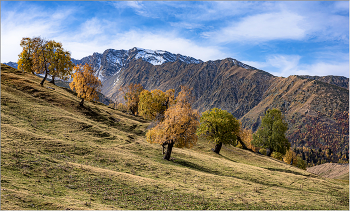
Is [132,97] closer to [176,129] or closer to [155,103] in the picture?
[155,103]

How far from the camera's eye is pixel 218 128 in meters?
64.4

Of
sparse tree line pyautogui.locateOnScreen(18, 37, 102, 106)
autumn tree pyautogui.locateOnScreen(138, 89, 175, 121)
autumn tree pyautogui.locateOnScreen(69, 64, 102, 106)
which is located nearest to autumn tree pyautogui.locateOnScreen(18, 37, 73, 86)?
sparse tree line pyautogui.locateOnScreen(18, 37, 102, 106)

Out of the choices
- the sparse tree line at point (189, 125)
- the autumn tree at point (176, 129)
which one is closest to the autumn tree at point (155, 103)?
the sparse tree line at point (189, 125)

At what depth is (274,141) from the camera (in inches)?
3282

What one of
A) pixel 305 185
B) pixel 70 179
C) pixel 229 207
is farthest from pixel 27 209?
pixel 305 185

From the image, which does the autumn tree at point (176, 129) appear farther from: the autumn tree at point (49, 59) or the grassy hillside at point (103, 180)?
the autumn tree at point (49, 59)

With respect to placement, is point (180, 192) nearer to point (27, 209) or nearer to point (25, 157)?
point (27, 209)

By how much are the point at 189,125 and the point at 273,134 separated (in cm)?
5587

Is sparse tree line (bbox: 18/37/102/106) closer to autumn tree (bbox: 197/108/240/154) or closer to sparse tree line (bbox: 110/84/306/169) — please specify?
sparse tree line (bbox: 110/84/306/169)

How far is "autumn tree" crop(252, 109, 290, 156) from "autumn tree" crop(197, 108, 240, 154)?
2516cm

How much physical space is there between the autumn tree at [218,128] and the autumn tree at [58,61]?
7020cm

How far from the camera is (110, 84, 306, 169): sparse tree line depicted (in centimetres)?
4025

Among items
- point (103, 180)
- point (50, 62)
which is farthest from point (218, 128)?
point (50, 62)

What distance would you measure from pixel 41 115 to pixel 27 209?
3915 cm
